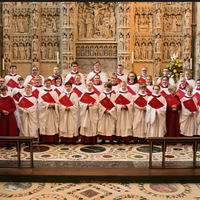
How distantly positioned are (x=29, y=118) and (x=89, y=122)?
5.40 feet

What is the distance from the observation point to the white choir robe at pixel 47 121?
725cm

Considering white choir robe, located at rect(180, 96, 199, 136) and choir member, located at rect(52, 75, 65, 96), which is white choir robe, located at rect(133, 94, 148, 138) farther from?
choir member, located at rect(52, 75, 65, 96)

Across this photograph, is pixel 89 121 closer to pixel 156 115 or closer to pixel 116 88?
pixel 116 88

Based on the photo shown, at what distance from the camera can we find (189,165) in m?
5.63

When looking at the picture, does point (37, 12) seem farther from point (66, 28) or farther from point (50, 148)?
point (50, 148)

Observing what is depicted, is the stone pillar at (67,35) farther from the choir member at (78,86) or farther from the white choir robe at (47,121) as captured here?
the white choir robe at (47,121)

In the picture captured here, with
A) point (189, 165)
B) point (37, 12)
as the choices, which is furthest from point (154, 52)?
point (189, 165)

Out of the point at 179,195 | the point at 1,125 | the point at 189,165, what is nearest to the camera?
the point at 179,195

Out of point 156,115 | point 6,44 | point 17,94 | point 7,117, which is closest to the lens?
point 7,117

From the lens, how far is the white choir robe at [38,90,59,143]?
23.8 ft

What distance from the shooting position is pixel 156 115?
7.12m

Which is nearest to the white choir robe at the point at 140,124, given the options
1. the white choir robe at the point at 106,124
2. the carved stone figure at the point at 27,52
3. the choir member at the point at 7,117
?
the white choir robe at the point at 106,124

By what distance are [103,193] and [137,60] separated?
30.6 ft

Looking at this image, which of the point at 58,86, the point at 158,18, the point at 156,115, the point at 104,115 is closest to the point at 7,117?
the point at 58,86
